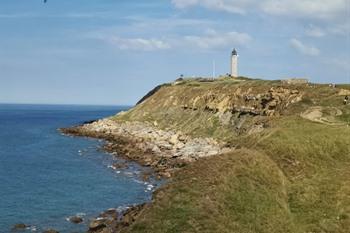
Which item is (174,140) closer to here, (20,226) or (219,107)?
(219,107)

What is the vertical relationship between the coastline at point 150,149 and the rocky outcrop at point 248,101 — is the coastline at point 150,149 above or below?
below

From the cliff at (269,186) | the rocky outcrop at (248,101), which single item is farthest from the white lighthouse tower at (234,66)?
the cliff at (269,186)

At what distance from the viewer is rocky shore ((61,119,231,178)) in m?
75.8

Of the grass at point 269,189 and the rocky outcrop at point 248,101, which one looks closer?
the grass at point 269,189

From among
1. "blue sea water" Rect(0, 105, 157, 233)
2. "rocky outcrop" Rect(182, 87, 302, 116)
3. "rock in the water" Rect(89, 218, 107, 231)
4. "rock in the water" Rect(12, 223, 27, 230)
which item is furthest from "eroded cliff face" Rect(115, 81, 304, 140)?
"rock in the water" Rect(12, 223, 27, 230)

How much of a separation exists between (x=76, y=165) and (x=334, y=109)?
42768mm

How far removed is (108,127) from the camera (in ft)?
453

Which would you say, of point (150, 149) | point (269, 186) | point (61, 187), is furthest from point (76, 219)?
point (150, 149)

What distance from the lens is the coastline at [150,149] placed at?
4802 cm

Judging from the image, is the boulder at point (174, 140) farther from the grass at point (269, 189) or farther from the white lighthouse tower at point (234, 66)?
the white lighthouse tower at point (234, 66)

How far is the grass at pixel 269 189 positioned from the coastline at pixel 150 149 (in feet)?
23.9

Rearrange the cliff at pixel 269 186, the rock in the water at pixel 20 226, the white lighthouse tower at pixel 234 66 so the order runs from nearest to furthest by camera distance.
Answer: the cliff at pixel 269 186
the rock in the water at pixel 20 226
the white lighthouse tower at pixel 234 66

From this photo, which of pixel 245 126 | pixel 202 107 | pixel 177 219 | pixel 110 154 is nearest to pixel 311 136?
pixel 177 219

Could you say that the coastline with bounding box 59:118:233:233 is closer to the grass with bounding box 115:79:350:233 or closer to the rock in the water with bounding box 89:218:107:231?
the rock in the water with bounding box 89:218:107:231
